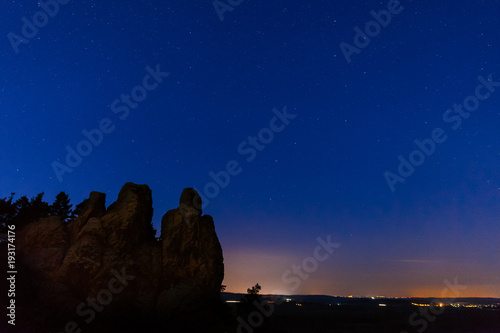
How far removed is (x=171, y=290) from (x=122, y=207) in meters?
10.4

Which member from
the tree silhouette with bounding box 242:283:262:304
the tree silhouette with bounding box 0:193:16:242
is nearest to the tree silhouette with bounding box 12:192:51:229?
the tree silhouette with bounding box 0:193:16:242

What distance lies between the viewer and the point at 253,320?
56594 millimetres

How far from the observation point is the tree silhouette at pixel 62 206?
2238 inches

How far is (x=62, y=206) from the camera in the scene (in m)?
57.7

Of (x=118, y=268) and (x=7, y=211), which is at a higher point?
(x=7, y=211)

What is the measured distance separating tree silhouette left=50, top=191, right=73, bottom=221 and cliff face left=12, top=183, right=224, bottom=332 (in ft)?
63.3

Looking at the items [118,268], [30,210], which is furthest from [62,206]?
[118,268]

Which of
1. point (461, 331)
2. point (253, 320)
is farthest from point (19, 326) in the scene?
point (461, 331)

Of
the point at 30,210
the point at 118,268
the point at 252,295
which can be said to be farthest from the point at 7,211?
the point at 252,295

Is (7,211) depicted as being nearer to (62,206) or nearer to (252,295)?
(62,206)

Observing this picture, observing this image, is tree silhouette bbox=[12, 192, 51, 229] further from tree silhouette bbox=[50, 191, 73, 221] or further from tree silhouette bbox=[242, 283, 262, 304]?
tree silhouette bbox=[242, 283, 262, 304]

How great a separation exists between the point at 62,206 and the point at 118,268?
26.6 metres

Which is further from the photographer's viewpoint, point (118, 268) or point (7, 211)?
point (7, 211)

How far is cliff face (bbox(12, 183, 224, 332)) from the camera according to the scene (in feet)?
115
